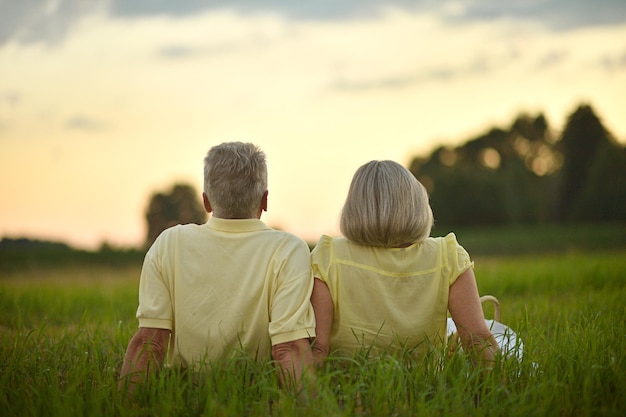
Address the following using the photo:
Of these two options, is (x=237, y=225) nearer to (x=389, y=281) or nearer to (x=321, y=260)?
(x=321, y=260)

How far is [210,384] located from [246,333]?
0.45m

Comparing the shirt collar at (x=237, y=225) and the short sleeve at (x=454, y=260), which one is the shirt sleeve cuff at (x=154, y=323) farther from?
the short sleeve at (x=454, y=260)

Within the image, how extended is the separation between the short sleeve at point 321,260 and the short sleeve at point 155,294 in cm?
81

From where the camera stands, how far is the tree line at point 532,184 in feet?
118

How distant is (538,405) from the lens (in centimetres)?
331

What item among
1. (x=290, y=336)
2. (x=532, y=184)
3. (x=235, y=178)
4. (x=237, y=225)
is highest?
(x=532, y=184)

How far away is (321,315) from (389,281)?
42cm

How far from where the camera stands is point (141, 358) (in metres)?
3.48

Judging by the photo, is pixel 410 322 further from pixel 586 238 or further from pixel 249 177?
pixel 586 238

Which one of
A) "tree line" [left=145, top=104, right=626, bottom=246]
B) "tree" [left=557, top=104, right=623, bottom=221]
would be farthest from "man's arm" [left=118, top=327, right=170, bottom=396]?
"tree" [left=557, top=104, right=623, bottom=221]

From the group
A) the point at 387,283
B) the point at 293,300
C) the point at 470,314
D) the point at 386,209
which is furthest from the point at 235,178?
the point at 470,314

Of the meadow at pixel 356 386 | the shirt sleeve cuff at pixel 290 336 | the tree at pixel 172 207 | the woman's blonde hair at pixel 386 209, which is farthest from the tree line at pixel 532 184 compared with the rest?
the shirt sleeve cuff at pixel 290 336

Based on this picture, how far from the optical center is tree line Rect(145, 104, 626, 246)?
118 ft

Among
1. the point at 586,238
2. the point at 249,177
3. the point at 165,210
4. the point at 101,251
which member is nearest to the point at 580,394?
the point at 249,177
